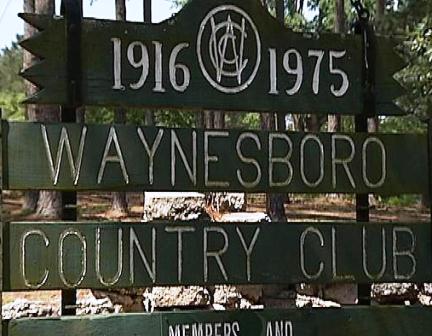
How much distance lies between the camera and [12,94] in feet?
115

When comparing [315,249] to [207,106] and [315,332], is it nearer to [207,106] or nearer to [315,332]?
[315,332]

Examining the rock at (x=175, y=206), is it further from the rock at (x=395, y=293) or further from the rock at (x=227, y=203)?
the rock at (x=395, y=293)

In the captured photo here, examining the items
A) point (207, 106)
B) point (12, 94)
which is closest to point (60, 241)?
point (207, 106)

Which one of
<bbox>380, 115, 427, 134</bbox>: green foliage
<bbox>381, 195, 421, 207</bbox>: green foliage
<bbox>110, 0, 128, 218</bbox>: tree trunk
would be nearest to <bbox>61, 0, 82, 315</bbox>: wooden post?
<bbox>110, 0, 128, 218</bbox>: tree trunk

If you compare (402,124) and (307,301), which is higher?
(402,124)

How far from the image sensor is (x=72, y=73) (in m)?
3.33

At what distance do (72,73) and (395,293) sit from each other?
11.2 ft

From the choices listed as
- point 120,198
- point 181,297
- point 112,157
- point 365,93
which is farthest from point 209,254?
point 120,198

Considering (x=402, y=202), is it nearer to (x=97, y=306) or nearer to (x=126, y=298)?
(x=126, y=298)

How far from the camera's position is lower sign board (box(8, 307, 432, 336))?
127 inches

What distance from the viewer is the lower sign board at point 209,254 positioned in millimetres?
3223

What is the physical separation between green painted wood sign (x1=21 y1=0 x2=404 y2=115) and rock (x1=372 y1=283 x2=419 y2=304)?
2.31 m

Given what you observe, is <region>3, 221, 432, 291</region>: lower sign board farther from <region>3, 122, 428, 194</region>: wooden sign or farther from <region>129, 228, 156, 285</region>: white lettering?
<region>3, 122, 428, 194</region>: wooden sign

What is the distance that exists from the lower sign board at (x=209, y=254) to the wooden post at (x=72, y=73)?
10cm
